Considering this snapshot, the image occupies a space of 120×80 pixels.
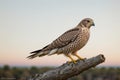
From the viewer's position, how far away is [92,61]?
679 centimetres

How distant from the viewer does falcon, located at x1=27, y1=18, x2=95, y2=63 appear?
741cm

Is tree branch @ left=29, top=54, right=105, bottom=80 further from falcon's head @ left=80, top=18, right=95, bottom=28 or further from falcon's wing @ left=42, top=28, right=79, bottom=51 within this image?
falcon's head @ left=80, top=18, right=95, bottom=28

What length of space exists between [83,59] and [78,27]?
0.92m

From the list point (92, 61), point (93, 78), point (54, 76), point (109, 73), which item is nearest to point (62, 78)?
point (54, 76)

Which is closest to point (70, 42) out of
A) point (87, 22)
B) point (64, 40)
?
point (64, 40)

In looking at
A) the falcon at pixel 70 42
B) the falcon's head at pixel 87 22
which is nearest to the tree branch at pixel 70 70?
the falcon at pixel 70 42

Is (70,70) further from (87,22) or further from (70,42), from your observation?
(87,22)

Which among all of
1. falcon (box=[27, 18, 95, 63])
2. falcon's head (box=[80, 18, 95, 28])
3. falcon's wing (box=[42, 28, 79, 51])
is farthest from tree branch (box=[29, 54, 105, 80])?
falcon's head (box=[80, 18, 95, 28])

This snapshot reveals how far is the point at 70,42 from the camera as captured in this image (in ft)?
25.0

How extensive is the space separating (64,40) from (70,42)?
0.14 metres

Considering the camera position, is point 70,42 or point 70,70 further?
point 70,42

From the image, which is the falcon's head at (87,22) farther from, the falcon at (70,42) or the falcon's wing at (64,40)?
the falcon's wing at (64,40)

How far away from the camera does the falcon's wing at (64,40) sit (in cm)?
754

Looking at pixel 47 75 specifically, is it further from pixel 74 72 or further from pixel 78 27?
pixel 78 27
